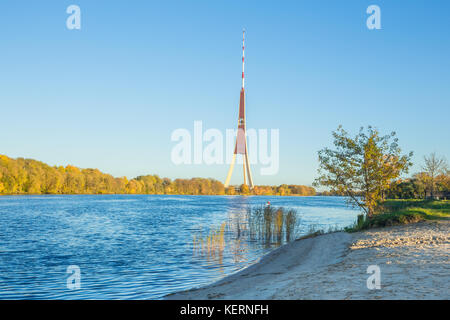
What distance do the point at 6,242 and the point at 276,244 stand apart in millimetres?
18357

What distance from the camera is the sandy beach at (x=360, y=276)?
25.2 feet

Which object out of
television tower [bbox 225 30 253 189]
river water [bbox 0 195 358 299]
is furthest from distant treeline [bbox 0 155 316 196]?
river water [bbox 0 195 358 299]

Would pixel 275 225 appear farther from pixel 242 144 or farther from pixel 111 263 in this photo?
pixel 242 144

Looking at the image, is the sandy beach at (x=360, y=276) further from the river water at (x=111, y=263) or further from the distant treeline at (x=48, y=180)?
the distant treeline at (x=48, y=180)

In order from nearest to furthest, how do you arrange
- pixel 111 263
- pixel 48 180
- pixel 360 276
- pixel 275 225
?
1. pixel 360 276
2. pixel 111 263
3. pixel 275 225
4. pixel 48 180

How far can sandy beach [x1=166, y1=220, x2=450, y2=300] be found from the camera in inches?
302

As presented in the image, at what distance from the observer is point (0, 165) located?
11350 centimetres

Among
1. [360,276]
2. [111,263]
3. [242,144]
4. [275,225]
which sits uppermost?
[242,144]

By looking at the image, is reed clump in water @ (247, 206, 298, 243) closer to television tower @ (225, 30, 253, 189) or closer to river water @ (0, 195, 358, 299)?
river water @ (0, 195, 358, 299)

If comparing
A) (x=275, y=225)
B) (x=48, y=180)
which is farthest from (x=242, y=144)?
(x=275, y=225)

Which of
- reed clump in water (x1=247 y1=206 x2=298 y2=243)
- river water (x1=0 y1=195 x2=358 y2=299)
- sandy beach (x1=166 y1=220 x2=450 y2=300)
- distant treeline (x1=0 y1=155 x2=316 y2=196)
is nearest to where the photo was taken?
sandy beach (x1=166 y1=220 x2=450 y2=300)

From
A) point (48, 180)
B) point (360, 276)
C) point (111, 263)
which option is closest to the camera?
point (360, 276)

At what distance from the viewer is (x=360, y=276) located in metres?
9.34

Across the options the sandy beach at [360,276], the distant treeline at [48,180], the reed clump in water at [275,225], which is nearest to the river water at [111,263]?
the reed clump in water at [275,225]
